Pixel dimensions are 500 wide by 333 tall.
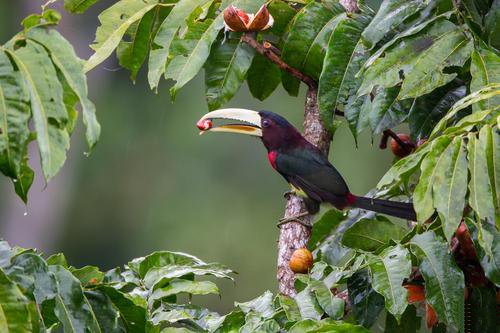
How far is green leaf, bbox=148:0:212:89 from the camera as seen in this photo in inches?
111

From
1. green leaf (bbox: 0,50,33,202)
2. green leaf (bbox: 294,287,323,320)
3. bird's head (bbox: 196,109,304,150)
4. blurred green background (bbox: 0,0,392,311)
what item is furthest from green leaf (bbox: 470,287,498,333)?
blurred green background (bbox: 0,0,392,311)

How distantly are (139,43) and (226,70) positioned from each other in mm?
315

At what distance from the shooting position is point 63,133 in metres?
1.67

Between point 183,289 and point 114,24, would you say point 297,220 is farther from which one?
point 114,24

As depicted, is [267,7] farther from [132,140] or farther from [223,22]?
[132,140]

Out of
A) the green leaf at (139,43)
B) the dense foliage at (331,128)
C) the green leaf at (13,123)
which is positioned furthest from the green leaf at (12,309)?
the green leaf at (139,43)

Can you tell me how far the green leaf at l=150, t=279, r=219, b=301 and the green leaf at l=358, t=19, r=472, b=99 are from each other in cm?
59

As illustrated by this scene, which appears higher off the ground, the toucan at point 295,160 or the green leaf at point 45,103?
the green leaf at point 45,103

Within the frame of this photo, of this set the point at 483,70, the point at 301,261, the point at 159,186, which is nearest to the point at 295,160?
the point at 301,261

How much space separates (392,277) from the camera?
6.54 feet

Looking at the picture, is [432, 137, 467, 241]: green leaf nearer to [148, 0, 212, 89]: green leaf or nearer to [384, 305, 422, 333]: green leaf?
[384, 305, 422, 333]: green leaf

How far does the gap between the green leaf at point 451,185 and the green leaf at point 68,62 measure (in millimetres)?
655

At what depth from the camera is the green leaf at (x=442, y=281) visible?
6.51ft

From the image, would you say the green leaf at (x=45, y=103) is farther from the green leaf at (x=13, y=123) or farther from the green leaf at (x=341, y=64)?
the green leaf at (x=341, y=64)
